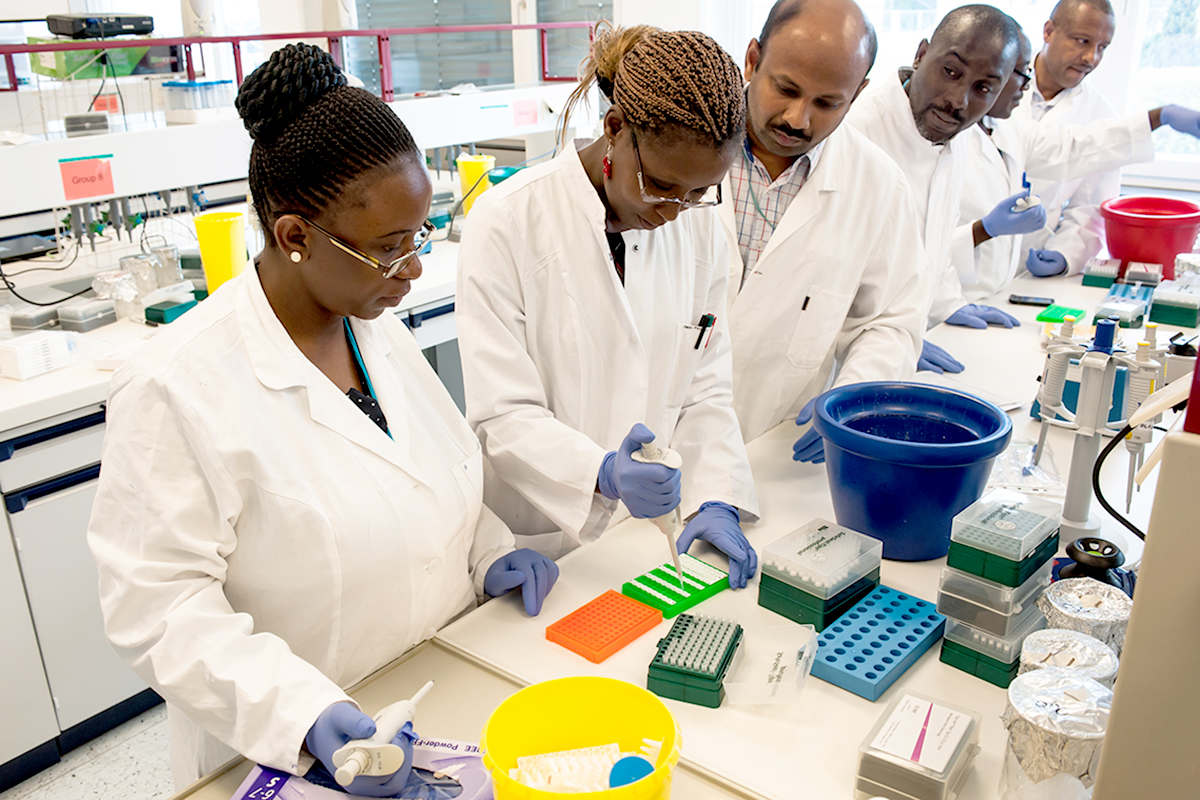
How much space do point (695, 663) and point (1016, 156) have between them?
2568mm

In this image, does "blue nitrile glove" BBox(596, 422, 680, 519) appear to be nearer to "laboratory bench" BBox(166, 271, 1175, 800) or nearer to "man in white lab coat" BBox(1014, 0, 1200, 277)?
"laboratory bench" BBox(166, 271, 1175, 800)

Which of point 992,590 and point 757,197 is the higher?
point 757,197

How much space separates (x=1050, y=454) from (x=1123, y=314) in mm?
899

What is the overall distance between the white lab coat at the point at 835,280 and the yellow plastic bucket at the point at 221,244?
1396 mm

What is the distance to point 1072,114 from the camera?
344cm

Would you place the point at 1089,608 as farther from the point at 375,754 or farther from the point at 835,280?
the point at 835,280

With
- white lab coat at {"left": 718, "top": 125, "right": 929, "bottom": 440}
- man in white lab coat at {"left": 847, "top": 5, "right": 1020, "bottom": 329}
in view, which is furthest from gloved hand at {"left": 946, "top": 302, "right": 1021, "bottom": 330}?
white lab coat at {"left": 718, "top": 125, "right": 929, "bottom": 440}

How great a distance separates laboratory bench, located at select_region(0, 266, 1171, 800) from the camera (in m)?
0.98

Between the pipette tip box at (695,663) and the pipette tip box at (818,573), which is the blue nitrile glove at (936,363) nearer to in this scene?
the pipette tip box at (818,573)

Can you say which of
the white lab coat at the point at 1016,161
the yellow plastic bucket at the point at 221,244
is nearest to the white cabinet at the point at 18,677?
the yellow plastic bucket at the point at 221,244

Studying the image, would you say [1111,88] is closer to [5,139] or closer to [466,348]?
[466,348]

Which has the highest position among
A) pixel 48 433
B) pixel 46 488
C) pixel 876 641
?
pixel 876 641

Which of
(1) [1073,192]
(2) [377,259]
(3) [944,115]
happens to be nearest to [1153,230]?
(1) [1073,192]

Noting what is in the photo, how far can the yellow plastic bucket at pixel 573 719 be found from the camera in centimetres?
86
